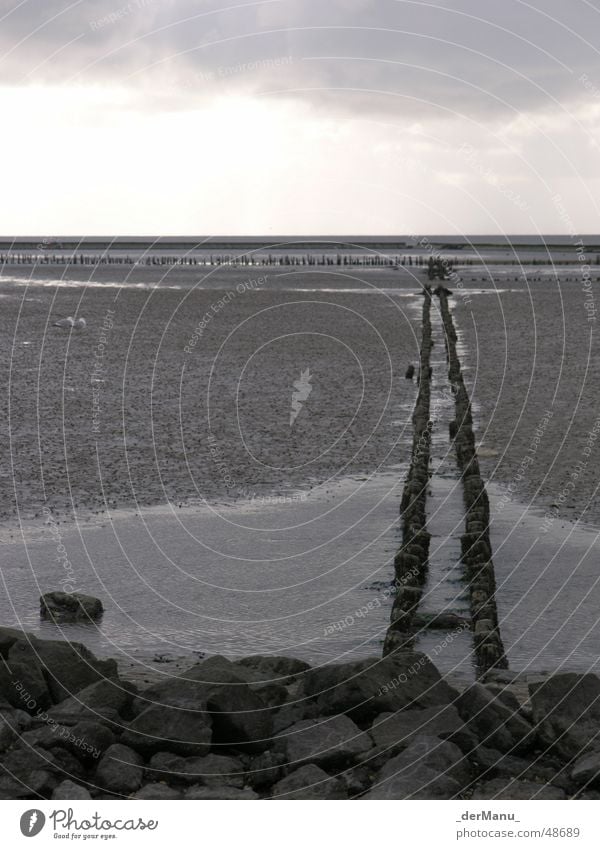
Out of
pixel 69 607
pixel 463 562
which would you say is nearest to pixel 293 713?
pixel 69 607

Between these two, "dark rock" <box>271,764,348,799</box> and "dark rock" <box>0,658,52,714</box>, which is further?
"dark rock" <box>0,658,52,714</box>

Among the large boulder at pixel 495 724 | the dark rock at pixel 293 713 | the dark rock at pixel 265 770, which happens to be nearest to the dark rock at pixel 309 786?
the dark rock at pixel 265 770

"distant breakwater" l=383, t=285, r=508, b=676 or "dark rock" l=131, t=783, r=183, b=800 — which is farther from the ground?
"distant breakwater" l=383, t=285, r=508, b=676

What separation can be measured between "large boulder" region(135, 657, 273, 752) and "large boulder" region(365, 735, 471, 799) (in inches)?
57.7

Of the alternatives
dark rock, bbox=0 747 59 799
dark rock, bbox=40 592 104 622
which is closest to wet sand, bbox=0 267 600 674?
dark rock, bbox=40 592 104 622

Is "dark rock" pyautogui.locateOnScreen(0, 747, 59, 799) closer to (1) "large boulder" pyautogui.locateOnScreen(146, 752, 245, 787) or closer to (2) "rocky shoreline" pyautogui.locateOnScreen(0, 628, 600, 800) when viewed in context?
(2) "rocky shoreline" pyautogui.locateOnScreen(0, 628, 600, 800)

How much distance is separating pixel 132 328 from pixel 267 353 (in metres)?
15.1

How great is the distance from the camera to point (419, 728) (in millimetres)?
10922

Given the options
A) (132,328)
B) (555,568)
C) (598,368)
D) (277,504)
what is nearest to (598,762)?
(555,568)

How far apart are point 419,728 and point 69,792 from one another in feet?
11.2

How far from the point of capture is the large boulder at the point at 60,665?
12062 millimetres

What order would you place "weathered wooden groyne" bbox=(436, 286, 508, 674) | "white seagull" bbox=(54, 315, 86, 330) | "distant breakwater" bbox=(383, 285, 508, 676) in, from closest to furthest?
"weathered wooden groyne" bbox=(436, 286, 508, 674) < "distant breakwater" bbox=(383, 285, 508, 676) < "white seagull" bbox=(54, 315, 86, 330)

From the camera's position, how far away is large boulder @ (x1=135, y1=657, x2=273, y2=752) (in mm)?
11117

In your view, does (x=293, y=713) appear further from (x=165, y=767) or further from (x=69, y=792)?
(x=69, y=792)
